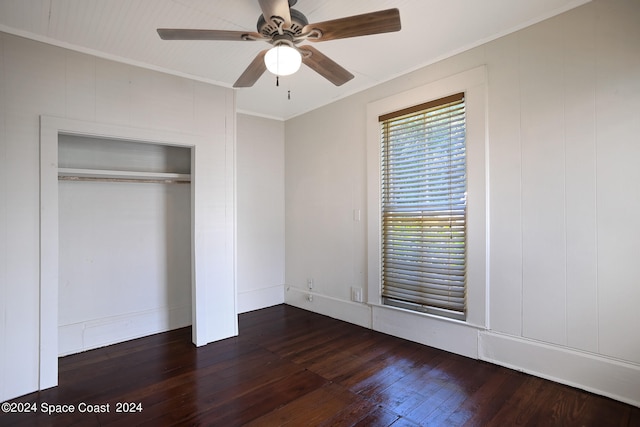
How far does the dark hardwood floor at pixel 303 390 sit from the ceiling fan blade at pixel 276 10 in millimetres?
2365

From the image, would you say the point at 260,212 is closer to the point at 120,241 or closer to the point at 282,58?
the point at 120,241

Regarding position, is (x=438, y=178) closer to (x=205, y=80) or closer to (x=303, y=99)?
(x=303, y=99)

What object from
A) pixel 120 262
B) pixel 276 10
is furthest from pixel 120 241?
pixel 276 10

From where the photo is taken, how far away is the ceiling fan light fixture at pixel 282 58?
76.7 inches

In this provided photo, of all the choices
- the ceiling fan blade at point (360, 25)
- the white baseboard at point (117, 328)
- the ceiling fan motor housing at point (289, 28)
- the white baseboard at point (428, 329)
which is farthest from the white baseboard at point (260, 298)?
the ceiling fan blade at point (360, 25)

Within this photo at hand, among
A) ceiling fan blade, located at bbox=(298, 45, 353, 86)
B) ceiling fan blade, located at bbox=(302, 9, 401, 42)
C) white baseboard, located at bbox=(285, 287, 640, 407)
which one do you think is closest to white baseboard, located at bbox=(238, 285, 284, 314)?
white baseboard, located at bbox=(285, 287, 640, 407)

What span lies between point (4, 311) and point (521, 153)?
402cm

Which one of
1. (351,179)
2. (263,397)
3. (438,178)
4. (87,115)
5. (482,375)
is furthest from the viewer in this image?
(351,179)

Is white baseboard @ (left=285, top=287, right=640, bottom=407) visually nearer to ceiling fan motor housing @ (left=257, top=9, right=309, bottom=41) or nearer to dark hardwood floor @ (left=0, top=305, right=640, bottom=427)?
dark hardwood floor @ (left=0, top=305, right=640, bottom=427)

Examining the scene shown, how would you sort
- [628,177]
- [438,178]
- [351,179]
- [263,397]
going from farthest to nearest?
[351,179] < [438,178] < [263,397] < [628,177]

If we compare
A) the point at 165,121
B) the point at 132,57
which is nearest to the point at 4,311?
the point at 165,121

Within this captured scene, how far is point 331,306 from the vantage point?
4.12 metres

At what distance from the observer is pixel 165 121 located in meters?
3.20

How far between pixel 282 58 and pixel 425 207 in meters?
1.92
